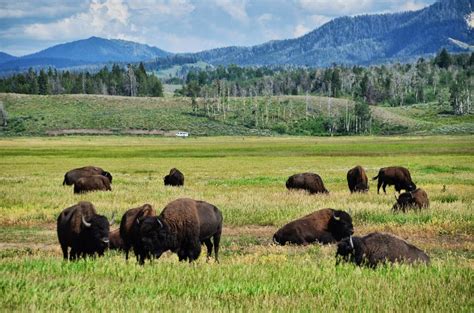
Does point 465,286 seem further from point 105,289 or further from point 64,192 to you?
point 64,192

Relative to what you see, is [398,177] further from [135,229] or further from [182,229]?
[135,229]

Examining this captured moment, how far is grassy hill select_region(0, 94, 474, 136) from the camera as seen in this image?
168 metres

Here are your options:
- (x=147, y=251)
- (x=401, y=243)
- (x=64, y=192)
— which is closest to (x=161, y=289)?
(x=147, y=251)

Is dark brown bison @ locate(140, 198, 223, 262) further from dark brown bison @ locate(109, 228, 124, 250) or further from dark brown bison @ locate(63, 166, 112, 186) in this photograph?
dark brown bison @ locate(63, 166, 112, 186)

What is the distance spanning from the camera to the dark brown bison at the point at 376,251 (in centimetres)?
1279

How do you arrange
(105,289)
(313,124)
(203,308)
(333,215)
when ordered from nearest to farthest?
(203,308) < (105,289) < (333,215) < (313,124)

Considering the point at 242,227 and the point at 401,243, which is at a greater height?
the point at 401,243

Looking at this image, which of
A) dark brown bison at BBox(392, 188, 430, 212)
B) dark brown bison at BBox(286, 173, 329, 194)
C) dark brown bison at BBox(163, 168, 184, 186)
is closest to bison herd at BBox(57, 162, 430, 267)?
dark brown bison at BBox(392, 188, 430, 212)

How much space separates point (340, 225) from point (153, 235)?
266 inches

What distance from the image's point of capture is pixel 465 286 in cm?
975

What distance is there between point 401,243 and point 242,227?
8.99 metres

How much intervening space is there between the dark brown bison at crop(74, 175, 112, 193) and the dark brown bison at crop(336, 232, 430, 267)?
20.9 m

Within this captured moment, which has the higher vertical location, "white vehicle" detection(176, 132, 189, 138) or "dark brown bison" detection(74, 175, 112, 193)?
"dark brown bison" detection(74, 175, 112, 193)

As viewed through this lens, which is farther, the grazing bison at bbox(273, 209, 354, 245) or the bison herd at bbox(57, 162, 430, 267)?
the grazing bison at bbox(273, 209, 354, 245)
